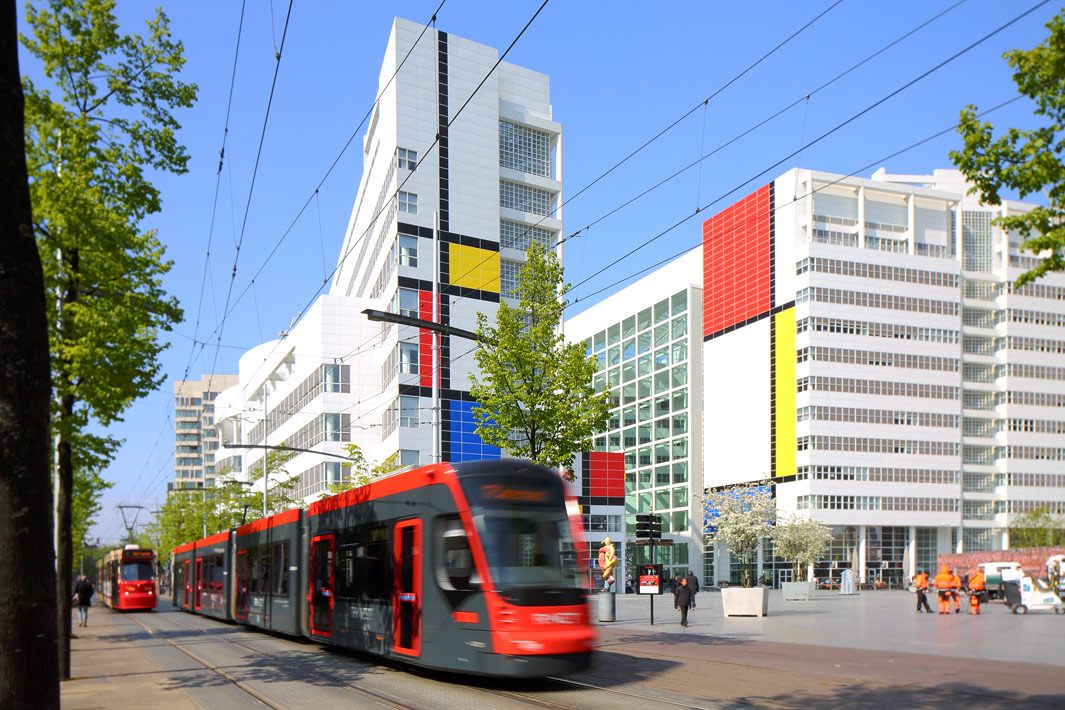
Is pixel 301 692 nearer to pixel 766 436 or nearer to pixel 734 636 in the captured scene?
pixel 734 636

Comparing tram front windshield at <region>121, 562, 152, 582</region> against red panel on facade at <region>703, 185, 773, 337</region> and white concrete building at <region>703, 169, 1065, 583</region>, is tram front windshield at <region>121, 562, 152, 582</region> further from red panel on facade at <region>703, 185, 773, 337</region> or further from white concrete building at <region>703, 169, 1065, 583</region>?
red panel on facade at <region>703, 185, 773, 337</region>

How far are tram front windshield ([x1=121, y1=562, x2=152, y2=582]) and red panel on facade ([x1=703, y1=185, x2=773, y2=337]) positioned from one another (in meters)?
61.1

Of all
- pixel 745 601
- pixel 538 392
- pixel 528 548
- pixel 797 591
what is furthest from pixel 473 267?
pixel 528 548

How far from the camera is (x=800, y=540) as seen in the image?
75938 mm

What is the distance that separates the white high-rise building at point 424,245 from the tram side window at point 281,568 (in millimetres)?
37929

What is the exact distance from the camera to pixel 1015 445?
3856 inches

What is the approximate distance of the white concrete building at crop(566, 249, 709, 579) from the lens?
10425 centimetres

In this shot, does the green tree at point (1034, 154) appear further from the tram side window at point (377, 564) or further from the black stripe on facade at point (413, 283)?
the black stripe on facade at point (413, 283)

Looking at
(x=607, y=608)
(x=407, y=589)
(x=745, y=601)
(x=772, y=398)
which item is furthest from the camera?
(x=772, y=398)

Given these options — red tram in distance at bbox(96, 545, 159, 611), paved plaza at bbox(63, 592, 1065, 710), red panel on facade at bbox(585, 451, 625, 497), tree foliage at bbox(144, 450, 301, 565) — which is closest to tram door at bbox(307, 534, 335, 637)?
paved plaza at bbox(63, 592, 1065, 710)

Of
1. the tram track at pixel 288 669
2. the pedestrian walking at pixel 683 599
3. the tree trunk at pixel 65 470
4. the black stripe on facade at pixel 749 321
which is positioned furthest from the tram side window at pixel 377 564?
the black stripe on facade at pixel 749 321

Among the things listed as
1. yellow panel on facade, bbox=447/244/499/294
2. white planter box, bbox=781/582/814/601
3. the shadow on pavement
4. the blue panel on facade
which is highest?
yellow panel on facade, bbox=447/244/499/294

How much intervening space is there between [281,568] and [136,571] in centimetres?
2950

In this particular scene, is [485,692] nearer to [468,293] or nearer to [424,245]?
[424,245]
